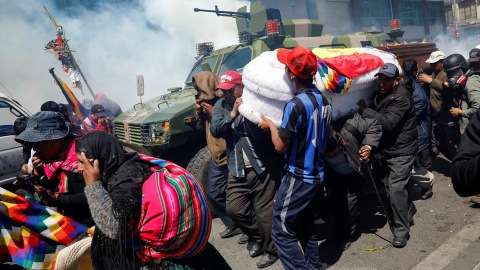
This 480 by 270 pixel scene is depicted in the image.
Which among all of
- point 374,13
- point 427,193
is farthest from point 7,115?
point 374,13

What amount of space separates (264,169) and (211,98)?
131 centimetres

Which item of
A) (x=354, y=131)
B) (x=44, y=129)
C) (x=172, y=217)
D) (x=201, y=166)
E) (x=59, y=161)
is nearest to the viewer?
(x=172, y=217)

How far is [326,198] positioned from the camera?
407 centimetres

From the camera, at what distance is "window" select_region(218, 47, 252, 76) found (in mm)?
6719

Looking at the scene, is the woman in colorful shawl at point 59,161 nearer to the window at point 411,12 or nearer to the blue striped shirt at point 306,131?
the blue striped shirt at point 306,131

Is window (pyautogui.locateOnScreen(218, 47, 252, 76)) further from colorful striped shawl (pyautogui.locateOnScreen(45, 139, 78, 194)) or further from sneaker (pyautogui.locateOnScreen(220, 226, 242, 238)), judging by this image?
colorful striped shawl (pyautogui.locateOnScreen(45, 139, 78, 194))

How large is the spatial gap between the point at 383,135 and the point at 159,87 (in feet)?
54.1

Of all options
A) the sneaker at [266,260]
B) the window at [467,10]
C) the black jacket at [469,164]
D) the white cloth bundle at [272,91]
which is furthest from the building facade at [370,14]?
the black jacket at [469,164]

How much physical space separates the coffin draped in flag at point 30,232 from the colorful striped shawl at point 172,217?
0.99m

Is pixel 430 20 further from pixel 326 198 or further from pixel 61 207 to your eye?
pixel 61 207

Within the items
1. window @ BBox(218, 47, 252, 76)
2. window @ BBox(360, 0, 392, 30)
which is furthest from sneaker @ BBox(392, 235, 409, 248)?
window @ BBox(360, 0, 392, 30)

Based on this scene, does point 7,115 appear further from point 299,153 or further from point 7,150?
point 299,153

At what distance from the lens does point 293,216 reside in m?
2.95

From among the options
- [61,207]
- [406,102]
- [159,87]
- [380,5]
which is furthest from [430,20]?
[61,207]
